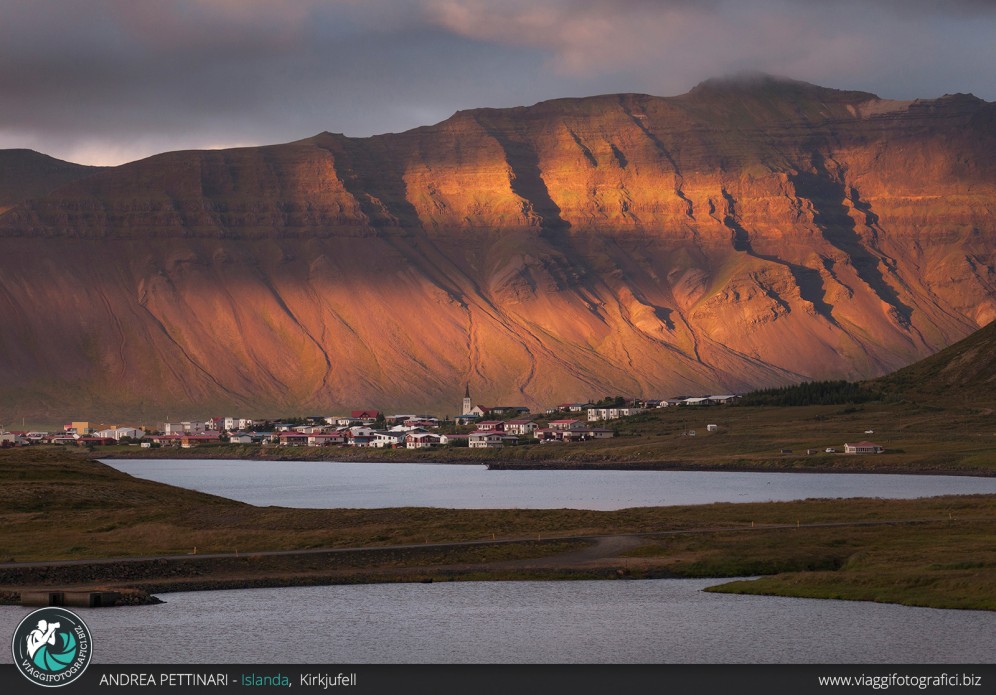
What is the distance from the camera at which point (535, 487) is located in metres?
136

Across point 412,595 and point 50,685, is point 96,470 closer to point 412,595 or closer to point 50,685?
point 412,595

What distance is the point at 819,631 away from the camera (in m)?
47.8

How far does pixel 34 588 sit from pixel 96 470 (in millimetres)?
42285

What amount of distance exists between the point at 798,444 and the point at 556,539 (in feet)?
342

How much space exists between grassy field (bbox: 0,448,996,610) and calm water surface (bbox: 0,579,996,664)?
2.72 m

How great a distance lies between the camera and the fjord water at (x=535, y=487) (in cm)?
11075

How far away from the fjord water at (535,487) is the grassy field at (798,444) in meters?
3.71

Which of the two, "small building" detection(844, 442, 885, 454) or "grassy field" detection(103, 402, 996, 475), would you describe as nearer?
"grassy field" detection(103, 402, 996, 475)

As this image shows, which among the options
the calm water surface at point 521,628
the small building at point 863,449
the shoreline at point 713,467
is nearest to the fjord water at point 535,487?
the shoreline at point 713,467

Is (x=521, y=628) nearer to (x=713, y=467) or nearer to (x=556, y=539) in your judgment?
(x=556, y=539)
